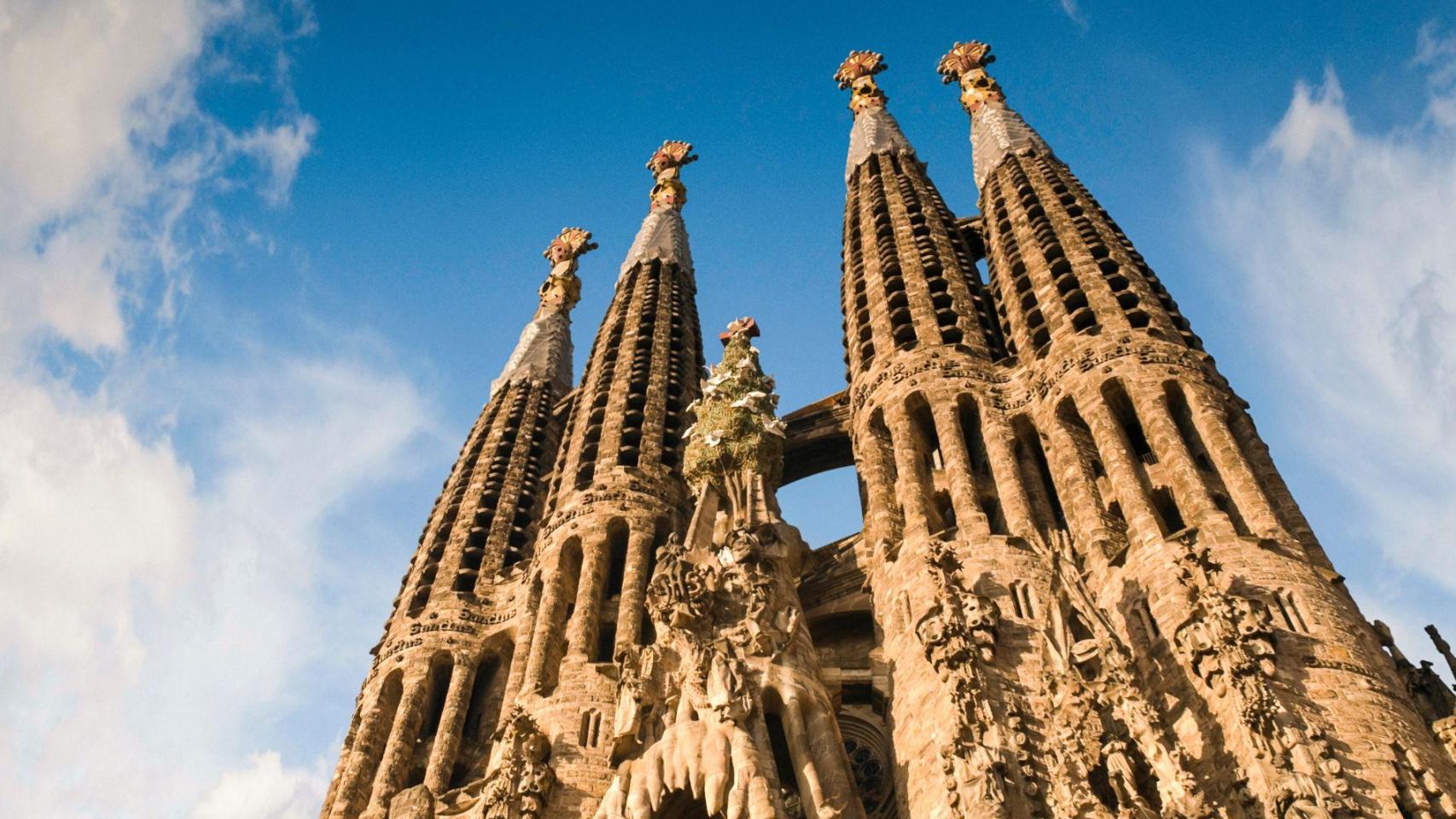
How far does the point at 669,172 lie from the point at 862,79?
8167 mm

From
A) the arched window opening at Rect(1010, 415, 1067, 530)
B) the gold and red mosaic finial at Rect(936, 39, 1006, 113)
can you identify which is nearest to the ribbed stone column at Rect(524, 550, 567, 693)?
the arched window opening at Rect(1010, 415, 1067, 530)

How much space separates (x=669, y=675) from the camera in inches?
902

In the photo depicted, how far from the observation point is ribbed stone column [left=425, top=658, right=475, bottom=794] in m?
27.8

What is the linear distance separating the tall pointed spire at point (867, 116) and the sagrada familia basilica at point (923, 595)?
516cm

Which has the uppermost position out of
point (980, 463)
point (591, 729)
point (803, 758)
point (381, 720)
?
point (980, 463)

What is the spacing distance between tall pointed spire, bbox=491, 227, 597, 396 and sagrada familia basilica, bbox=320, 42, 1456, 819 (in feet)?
14.5

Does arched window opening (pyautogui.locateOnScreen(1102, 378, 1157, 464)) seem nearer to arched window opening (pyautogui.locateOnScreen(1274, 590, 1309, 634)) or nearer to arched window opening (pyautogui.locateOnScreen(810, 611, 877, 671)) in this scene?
arched window opening (pyautogui.locateOnScreen(810, 611, 877, 671))

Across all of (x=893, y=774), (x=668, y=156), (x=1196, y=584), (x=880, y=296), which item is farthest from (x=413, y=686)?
(x=668, y=156)

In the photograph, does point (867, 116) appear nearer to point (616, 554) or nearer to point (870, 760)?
point (616, 554)

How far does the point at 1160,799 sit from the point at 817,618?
11262mm

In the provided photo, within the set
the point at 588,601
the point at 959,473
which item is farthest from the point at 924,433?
the point at 588,601

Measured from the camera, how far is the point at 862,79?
174 feet

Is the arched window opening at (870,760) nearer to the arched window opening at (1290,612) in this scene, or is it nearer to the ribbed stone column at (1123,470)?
the ribbed stone column at (1123,470)

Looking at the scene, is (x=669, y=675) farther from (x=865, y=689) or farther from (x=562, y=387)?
(x=562, y=387)
